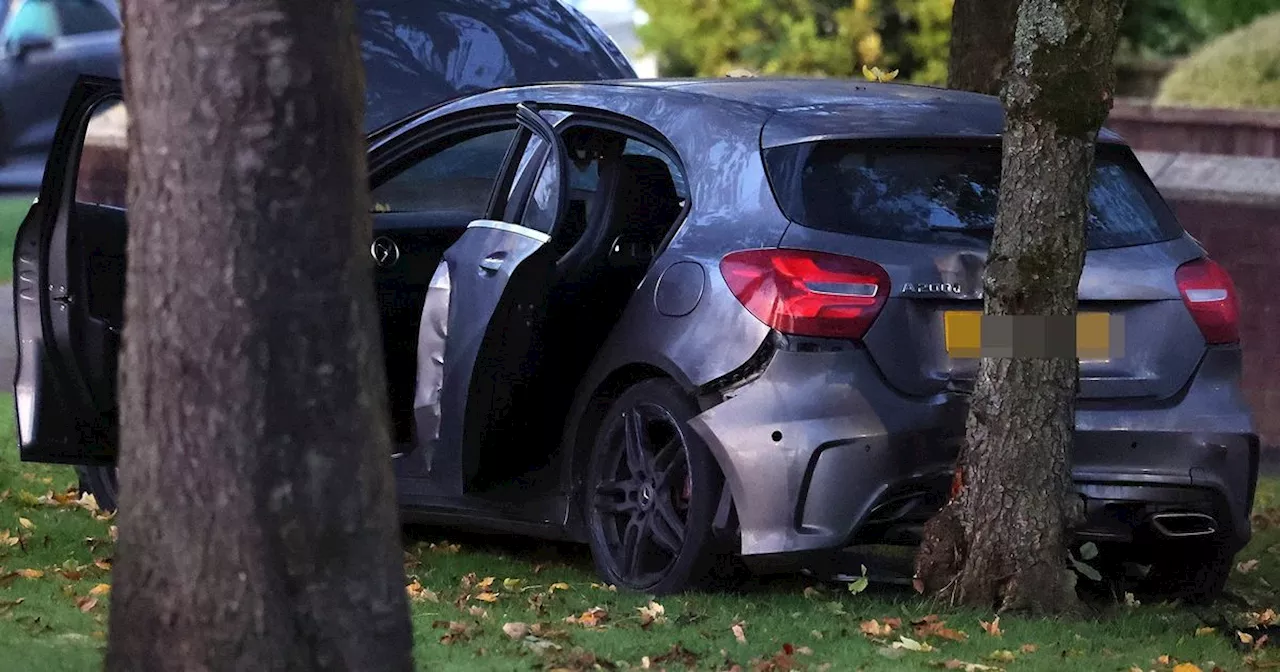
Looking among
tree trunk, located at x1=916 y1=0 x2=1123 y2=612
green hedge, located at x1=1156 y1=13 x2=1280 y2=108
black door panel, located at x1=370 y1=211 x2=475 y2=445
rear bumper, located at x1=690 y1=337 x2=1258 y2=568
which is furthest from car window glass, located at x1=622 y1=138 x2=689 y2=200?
green hedge, located at x1=1156 y1=13 x2=1280 y2=108

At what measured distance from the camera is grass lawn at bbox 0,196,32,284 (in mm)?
15461

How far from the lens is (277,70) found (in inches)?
150

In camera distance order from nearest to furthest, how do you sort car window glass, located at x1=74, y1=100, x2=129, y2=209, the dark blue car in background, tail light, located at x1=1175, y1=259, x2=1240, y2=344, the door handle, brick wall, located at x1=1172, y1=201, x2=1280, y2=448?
tail light, located at x1=1175, y1=259, x2=1240, y2=344, the door handle, the dark blue car in background, brick wall, located at x1=1172, y1=201, x2=1280, y2=448, car window glass, located at x1=74, y1=100, x2=129, y2=209

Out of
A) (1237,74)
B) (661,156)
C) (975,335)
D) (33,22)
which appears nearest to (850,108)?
(661,156)

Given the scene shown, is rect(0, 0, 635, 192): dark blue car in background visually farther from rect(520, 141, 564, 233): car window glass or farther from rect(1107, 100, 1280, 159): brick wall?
rect(1107, 100, 1280, 159): brick wall

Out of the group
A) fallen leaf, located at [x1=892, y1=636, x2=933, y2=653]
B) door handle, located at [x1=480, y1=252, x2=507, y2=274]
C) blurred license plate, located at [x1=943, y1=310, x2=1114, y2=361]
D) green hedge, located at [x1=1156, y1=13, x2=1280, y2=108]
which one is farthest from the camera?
green hedge, located at [x1=1156, y1=13, x2=1280, y2=108]

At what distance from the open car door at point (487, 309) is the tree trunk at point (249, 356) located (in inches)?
86.4

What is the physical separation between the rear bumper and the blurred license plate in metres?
0.15

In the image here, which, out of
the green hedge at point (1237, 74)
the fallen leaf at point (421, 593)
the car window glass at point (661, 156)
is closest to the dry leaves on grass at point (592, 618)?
the fallen leaf at point (421, 593)

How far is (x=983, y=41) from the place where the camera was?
361 inches

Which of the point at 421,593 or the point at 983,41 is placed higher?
the point at 983,41

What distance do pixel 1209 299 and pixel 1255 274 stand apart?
4.95 m

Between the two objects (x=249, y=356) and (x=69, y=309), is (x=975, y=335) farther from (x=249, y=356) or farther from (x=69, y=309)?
(x=69, y=309)

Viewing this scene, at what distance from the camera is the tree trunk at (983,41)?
913 cm
